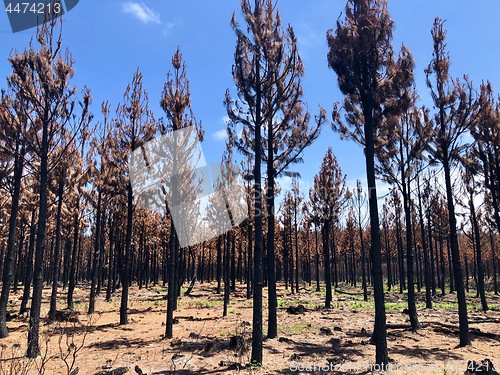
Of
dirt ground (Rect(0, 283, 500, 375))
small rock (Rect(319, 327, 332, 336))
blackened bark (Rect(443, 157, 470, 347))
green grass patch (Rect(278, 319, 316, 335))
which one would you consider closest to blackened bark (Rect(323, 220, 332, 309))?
dirt ground (Rect(0, 283, 500, 375))

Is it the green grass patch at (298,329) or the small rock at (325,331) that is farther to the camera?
the green grass patch at (298,329)

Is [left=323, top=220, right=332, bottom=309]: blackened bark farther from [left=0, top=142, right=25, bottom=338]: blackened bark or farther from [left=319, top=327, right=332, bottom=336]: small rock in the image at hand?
[left=0, top=142, right=25, bottom=338]: blackened bark

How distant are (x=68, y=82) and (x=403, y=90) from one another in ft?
26.2

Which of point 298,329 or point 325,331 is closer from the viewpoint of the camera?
point 325,331

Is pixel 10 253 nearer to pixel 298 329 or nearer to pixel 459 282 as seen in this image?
pixel 298 329

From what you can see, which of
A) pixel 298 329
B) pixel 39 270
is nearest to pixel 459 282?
pixel 298 329

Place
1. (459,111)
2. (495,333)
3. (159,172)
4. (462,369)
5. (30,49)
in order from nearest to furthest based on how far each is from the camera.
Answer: (462,369), (30,49), (459,111), (495,333), (159,172)

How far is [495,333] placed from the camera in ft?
37.8

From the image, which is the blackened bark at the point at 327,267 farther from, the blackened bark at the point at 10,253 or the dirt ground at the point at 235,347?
the blackened bark at the point at 10,253

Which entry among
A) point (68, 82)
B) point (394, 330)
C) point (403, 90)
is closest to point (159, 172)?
point (68, 82)

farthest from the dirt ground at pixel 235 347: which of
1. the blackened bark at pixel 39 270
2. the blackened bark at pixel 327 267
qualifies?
the blackened bark at pixel 327 267

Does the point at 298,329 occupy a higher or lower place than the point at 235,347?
lower

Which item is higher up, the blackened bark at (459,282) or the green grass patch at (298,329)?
the blackened bark at (459,282)

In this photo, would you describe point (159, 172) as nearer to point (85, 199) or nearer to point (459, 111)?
point (85, 199)
